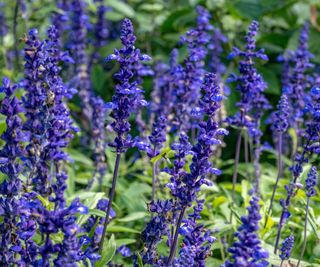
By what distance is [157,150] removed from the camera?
556 cm

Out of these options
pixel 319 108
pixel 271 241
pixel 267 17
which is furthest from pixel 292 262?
pixel 267 17

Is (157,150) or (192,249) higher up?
(157,150)

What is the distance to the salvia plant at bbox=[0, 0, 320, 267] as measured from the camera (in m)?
4.16

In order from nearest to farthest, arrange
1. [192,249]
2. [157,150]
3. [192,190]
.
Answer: [192,249] < [192,190] < [157,150]

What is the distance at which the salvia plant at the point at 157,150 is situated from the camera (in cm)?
416

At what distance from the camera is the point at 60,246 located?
362cm

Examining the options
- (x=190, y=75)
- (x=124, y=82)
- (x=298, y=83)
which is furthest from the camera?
(x=298, y=83)

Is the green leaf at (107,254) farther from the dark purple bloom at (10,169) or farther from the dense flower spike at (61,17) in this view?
the dense flower spike at (61,17)

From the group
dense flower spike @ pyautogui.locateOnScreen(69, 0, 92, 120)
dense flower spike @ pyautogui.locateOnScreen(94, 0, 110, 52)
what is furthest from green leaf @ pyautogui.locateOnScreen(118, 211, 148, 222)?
dense flower spike @ pyautogui.locateOnScreen(94, 0, 110, 52)

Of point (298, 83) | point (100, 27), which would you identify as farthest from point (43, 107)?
point (100, 27)

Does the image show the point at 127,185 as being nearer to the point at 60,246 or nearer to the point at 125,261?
the point at 125,261

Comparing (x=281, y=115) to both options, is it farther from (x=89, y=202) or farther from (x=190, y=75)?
(x=89, y=202)

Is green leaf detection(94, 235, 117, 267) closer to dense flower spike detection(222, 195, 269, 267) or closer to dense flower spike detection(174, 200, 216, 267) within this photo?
dense flower spike detection(174, 200, 216, 267)

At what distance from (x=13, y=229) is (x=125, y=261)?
7.31ft
